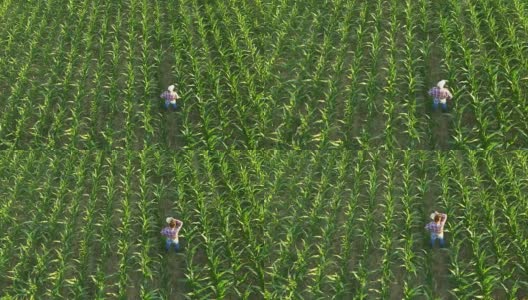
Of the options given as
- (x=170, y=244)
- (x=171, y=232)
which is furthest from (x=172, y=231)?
(x=170, y=244)

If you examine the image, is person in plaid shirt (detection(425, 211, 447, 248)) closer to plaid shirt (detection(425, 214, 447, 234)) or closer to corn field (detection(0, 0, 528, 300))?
plaid shirt (detection(425, 214, 447, 234))

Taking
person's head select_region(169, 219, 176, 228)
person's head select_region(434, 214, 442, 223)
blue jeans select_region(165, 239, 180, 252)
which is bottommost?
blue jeans select_region(165, 239, 180, 252)

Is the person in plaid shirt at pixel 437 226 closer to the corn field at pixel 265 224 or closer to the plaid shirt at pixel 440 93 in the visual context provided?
the corn field at pixel 265 224

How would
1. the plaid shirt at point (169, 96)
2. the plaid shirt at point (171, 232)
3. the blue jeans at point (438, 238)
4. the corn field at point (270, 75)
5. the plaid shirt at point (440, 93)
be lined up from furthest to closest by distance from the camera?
the plaid shirt at point (169, 96) → the corn field at point (270, 75) → the plaid shirt at point (440, 93) → the plaid shirt at point (171, 232) → the blue jeans at point (438, 238)

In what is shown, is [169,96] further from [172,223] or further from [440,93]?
[440,93]

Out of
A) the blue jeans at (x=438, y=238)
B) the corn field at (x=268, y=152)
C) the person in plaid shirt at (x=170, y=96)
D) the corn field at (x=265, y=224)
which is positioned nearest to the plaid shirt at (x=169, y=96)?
the person in plaid shirt at (x=170, y=96)

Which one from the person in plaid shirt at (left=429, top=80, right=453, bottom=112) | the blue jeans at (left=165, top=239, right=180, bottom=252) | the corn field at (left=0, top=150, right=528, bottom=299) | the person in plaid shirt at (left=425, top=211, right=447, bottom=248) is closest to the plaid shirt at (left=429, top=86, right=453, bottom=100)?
the person in plaid shirt at (left=429, top=80, right=453, bottom=112)
